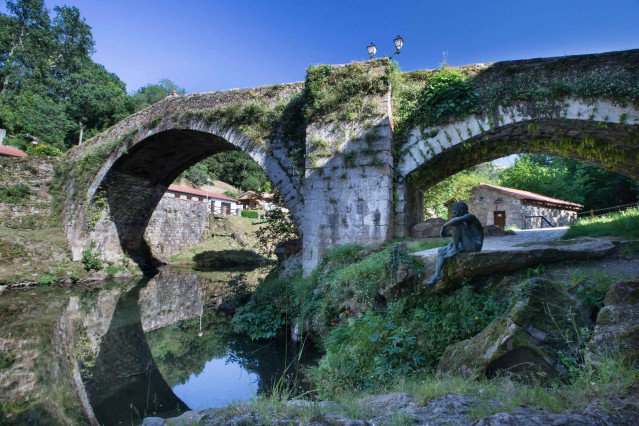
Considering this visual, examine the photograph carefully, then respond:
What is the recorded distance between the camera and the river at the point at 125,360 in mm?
4066

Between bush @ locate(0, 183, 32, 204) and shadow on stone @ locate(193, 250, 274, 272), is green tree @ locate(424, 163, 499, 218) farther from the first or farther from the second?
bush @ locate(0, 183, 32, 204)

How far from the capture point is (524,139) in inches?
279

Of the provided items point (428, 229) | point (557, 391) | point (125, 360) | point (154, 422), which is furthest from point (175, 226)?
point (557, 391)

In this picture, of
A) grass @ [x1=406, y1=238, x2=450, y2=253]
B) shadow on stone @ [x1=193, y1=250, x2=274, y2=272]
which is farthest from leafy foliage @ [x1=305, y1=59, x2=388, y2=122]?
shadow on stone @ [x1=193, y1=250, x2=274, y2=272]

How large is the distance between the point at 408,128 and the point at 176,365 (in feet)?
19.3

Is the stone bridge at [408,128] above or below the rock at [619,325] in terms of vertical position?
above

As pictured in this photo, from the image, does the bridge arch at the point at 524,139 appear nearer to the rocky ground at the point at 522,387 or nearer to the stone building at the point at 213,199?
the rocky ground at the point at 522,387

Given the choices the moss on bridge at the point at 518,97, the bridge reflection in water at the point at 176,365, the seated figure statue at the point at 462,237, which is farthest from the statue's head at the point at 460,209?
the moss on bridge at the point at 518,97

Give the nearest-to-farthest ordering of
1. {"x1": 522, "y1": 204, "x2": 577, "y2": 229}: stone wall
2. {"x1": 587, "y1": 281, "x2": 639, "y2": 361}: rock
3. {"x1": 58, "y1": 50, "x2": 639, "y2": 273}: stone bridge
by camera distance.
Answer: {"x1": 587, "y1": 281, "x2": 639, "y2": 361}: rock < {"x1": 58, "y1": 50, "x2": 639, "y2": 273}: stone bridge < {"x1": 522, "y1": 204, "x2": 577, "y2": 229}: stone wall

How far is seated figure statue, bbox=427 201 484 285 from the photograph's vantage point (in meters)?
3.89

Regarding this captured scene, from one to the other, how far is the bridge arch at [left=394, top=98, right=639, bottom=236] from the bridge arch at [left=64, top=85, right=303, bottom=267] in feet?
8.44

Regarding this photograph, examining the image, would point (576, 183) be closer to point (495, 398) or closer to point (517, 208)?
point (517, 208)

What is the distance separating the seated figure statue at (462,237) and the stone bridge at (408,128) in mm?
2537

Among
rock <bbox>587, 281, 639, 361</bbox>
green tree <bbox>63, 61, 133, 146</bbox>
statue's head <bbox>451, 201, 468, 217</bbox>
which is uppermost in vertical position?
green tree <bbox>63, 61, 133, 146</bbox>
